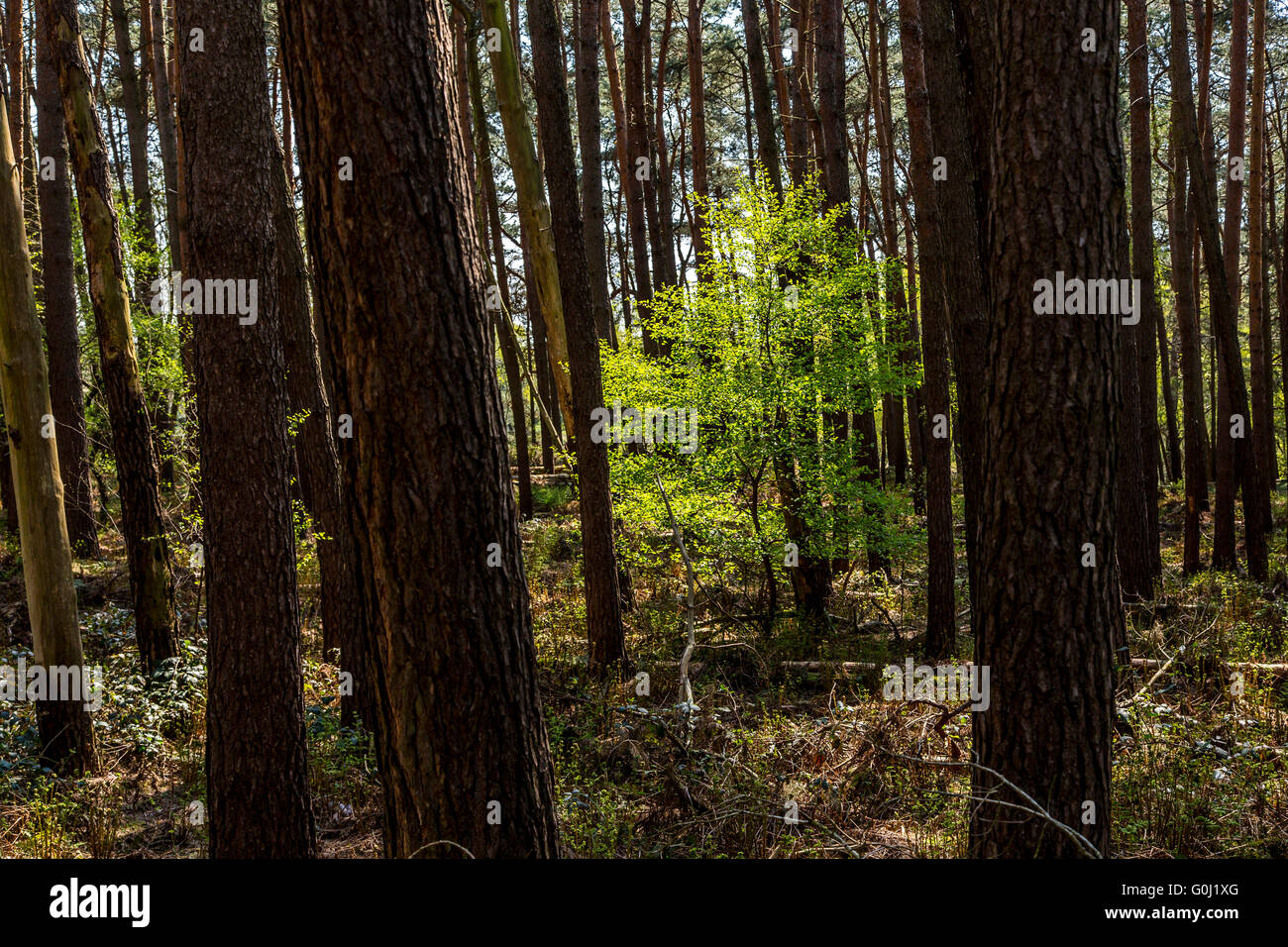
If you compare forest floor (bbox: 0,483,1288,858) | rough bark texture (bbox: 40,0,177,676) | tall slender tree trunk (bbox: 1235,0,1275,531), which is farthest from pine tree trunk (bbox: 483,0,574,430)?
tall slender tree trunk (bbox: 1235,0,1275,531)

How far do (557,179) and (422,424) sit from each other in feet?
19.9

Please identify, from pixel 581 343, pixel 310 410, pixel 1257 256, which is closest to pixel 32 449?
pixel 310 410

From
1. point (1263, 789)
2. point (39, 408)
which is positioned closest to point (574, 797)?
point (1263, 789)

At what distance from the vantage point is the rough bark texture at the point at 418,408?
2785mm

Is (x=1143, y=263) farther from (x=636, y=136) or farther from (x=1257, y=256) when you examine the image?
(x=636, y=136)

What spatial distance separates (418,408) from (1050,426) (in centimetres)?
245

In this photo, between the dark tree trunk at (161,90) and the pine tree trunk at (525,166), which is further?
the dark tree trunk at (161,90)

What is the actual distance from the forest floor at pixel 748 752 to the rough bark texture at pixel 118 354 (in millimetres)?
715

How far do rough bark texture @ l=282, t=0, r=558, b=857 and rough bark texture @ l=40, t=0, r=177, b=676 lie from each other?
5693 millimetres

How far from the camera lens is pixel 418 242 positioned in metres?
2.81

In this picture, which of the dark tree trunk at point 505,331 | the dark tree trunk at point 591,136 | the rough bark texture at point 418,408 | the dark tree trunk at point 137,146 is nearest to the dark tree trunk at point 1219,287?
the dark tree trunk at point 591,136

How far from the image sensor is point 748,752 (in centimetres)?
633

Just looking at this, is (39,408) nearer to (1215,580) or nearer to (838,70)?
(838,70)

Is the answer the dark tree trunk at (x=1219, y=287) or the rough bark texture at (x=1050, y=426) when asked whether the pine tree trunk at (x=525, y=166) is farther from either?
the dark tree trunk at (x=1219, y=287)
